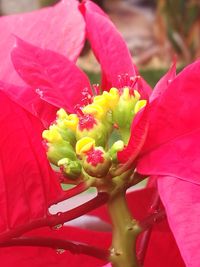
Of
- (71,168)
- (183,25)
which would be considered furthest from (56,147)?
(183,25)

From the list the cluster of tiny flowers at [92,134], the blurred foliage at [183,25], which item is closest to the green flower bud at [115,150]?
the cluster of tiny flowers at [92,134]

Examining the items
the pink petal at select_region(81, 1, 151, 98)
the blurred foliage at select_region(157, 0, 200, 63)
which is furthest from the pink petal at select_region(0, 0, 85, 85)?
the blurred foliage at select_region(157, 0, 200, 63)

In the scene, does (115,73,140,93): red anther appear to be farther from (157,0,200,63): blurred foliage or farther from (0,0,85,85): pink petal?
(157,0,200,63): blurred foliage

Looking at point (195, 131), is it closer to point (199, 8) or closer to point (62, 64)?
point (62, 64)

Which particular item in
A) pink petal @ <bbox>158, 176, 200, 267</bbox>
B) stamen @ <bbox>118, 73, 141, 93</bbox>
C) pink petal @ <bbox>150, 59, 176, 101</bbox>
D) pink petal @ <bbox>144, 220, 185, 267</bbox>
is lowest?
pink petal @ <bbox>144, 220, 185, 267</bbox>

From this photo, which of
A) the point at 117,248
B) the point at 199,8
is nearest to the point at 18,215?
the point at 117,248

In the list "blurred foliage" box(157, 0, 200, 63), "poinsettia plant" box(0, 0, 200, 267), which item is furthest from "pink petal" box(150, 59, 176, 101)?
"blurred foliage" box(157, 0, 200, 63)

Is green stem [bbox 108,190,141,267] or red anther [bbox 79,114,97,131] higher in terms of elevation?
red anther [bbox 79,114,97,131]

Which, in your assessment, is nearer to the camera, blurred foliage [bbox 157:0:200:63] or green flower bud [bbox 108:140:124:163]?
green flower bud [bbox 108:140:124:163]

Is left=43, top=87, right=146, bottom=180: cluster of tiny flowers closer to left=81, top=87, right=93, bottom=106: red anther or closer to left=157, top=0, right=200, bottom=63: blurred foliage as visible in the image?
left=81, top=87, right=93, bottom=106: red anther
